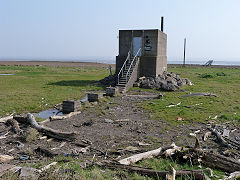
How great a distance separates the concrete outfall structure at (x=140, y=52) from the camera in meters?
25.1

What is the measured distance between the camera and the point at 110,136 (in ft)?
31.9

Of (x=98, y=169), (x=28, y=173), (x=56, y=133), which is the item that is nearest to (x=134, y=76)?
(x=56, y=133)

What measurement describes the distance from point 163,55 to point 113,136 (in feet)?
67.1

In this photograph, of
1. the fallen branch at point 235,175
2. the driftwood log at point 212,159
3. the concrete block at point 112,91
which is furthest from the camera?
the concrete block at point 112,91

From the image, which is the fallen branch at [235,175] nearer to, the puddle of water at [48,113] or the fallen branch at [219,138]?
the fallen branch at [219,138]

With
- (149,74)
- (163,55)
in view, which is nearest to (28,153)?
(149,74)

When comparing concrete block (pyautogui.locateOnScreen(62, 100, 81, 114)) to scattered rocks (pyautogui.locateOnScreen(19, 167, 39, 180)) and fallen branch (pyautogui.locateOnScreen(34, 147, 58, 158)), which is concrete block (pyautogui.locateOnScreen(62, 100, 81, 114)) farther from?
scattered rocks (pyautogui.locateOnScreen(19, 167, 39, 180))

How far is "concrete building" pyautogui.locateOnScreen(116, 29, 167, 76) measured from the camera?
993 inches

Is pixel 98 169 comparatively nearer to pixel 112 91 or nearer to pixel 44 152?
pixel 44 152

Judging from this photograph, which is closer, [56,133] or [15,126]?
[56,133]

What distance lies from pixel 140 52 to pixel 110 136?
17354 mm

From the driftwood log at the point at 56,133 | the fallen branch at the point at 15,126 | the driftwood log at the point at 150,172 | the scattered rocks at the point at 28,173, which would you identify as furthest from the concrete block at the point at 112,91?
the scattered rocks at the point at 28,173

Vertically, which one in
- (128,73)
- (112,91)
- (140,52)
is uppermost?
(140,52)

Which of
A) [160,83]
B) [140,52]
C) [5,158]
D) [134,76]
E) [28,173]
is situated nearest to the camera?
[28,173]
